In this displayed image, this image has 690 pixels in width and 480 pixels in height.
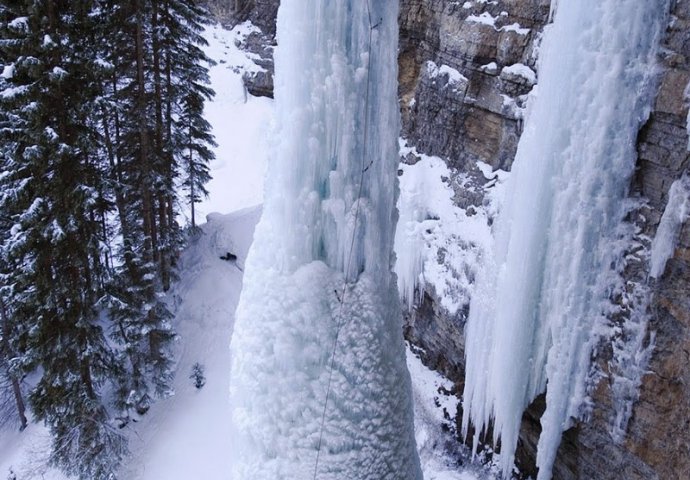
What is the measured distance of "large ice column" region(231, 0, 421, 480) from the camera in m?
3.45

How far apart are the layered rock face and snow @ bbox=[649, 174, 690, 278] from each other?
89 millimetres

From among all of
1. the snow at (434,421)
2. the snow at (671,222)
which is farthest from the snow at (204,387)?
the snow at (671,222)

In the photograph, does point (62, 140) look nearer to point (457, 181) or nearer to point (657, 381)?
point (457, 181)

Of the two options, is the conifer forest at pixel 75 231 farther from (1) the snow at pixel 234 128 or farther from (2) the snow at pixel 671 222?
(2) the snow at pixel 671 222

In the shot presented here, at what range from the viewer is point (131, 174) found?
12211 millimetres

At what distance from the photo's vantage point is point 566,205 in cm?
713

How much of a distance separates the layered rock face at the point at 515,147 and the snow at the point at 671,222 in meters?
0.09

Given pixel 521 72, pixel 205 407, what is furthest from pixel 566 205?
pixel 205 407

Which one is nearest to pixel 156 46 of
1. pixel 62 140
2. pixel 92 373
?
pixel 62 140

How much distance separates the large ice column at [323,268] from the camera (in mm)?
3447

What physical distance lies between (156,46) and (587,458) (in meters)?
11.8

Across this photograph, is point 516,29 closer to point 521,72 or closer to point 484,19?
point 521,72

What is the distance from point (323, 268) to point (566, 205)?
484 cm

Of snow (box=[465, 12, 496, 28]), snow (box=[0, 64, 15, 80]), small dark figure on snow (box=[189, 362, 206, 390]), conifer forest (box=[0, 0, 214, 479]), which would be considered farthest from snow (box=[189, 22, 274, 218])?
snow (box=[0, 64, 15, 80])
